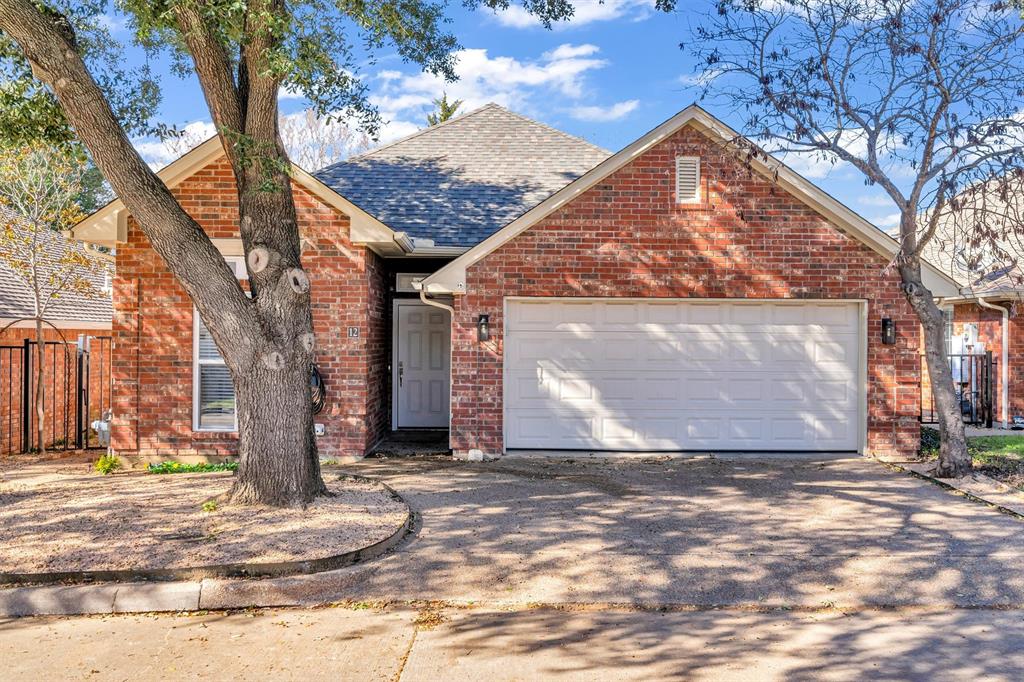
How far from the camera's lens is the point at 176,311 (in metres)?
10.3

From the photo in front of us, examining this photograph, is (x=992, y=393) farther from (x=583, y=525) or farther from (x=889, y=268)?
(x=583, y=525)

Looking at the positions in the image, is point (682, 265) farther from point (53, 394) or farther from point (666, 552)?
point (53, 394)

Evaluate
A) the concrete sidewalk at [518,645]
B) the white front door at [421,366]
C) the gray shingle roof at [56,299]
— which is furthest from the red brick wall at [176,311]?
the concrete sidewalk at [518,645]

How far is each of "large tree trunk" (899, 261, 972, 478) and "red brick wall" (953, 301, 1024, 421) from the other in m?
5.21

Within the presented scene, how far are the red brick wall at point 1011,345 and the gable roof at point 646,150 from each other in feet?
15.1

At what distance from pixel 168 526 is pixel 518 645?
3.57 m

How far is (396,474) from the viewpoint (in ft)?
30.7

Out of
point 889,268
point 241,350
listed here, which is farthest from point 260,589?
point 889,268

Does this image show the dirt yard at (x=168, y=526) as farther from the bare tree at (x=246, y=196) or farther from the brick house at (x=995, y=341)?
the brick house at (x=995, y=341)

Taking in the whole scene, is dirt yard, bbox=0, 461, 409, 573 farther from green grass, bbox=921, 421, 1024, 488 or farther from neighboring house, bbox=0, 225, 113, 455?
green grass, bbox=921, 421, 1024, 488

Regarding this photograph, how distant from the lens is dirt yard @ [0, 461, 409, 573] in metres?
5.55

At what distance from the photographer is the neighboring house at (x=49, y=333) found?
44.2ft

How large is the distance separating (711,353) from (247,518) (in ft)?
22.3

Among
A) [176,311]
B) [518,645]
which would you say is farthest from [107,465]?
[518,645]
